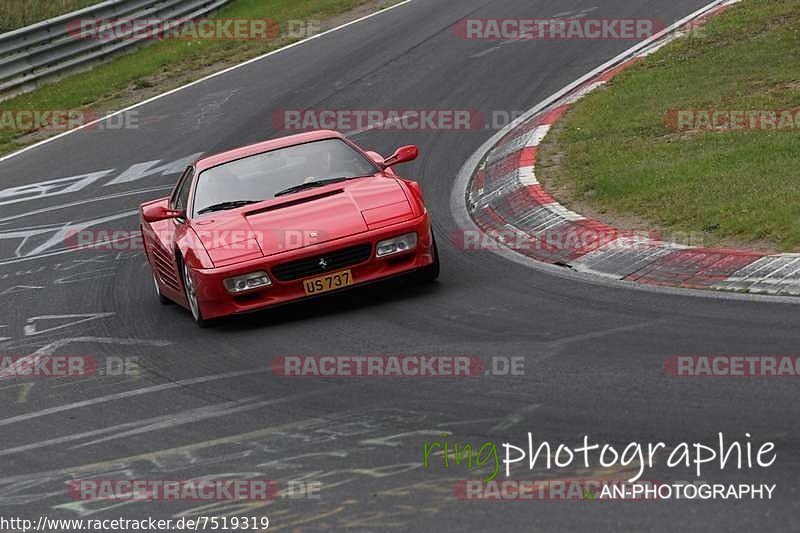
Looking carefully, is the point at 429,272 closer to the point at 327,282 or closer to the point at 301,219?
the point at 327,282

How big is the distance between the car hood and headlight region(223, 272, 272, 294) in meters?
0.14

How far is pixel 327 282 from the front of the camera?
1087 centimetres

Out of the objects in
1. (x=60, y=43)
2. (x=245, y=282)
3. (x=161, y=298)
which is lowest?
(x=161, y=298)

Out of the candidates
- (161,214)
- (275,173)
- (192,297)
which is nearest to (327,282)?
(192,297)

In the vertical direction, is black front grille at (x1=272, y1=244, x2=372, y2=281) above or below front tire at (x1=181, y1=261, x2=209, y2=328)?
above

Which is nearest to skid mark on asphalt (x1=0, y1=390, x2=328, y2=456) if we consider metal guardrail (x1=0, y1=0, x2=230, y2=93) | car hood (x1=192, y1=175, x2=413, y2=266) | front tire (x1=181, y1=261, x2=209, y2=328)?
car hood (x1=192, y1=175, x2=413, y2=266)

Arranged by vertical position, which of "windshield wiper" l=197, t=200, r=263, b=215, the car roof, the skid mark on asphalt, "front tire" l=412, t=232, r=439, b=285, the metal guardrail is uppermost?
the metal guardrail

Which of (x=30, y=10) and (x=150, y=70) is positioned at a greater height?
(x=30, y=10)

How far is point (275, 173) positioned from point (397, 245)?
1.63 metres

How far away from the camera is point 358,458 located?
729 cm

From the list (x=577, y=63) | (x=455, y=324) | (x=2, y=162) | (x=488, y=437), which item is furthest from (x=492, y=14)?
(x=488, y=437)

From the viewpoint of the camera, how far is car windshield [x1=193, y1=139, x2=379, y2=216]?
39.1 feet

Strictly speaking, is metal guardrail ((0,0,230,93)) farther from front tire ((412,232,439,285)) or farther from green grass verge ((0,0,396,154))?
front tire ((412,232,439,285))

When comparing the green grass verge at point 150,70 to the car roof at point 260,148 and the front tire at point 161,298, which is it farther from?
→ the car roof at point 260,148
